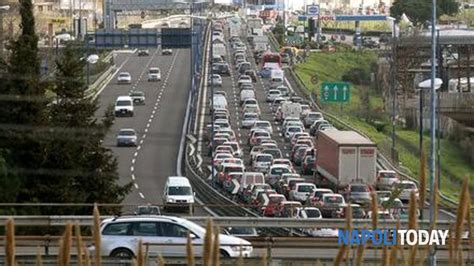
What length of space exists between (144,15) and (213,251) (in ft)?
132

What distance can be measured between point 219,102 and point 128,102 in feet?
8.99

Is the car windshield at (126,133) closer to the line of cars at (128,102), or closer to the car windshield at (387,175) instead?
the line of cars at (128,102)

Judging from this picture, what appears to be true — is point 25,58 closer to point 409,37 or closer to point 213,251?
point 213,251

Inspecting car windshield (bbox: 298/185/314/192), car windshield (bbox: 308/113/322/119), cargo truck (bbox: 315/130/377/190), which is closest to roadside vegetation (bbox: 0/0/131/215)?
car windshield (bbox: 298/185/314/192)

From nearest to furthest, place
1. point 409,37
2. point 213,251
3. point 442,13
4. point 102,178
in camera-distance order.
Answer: point 213,251, point 102,178, point 409,37, point 442,13

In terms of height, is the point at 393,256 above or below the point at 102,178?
above

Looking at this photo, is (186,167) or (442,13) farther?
(442,13)

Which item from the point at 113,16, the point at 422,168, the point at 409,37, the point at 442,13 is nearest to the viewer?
the point at 422,168

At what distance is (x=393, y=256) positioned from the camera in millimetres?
2357

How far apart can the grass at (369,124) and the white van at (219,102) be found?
2618 millimetres

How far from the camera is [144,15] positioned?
41.9 metres

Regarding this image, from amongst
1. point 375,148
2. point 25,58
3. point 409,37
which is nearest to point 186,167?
point 375,148

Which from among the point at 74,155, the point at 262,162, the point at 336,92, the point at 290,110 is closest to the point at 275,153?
the point at 262,162

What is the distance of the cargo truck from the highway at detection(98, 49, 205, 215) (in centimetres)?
240
